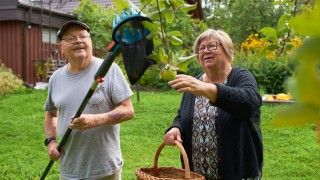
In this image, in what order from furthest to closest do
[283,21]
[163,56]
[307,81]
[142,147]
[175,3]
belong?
[142,147] < [283,21] < [163,56] < [175,3] < [307,81]

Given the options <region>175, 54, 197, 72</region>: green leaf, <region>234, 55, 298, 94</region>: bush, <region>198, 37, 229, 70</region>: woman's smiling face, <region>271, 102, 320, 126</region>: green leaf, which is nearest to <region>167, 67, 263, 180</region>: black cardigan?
<region>198, 37, 229, 70</region>: woman's smiling face

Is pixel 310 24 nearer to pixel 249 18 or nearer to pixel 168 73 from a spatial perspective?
pixel 168 73

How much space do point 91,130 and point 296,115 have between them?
2.23 meters

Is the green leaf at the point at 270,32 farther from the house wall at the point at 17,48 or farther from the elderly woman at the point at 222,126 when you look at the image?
the house wall at the point at 17,48

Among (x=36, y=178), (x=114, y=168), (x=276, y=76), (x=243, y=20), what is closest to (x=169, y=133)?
(x=114, y=168)

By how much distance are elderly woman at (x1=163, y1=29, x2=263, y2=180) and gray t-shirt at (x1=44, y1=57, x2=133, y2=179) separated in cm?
39

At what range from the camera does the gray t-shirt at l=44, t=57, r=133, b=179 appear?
234cm

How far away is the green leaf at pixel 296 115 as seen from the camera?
187mm

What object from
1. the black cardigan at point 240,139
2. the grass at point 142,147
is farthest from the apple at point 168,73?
the grass at point 142,147

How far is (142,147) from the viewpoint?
607 centimetres

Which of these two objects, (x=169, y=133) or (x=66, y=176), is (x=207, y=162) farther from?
(x=66, y=176)

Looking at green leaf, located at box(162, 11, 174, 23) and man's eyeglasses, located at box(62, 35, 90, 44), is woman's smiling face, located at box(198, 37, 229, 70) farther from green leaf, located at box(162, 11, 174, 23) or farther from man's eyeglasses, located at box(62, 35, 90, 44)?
green leaf, located at box(162, 11, 174, 23)

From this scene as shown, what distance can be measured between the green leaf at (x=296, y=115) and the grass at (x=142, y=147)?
352 cm

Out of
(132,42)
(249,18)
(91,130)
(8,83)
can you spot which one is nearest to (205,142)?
(91,130)
